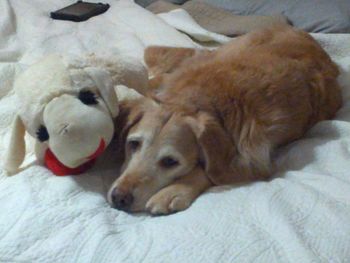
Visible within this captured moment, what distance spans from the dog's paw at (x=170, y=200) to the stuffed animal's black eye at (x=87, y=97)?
0.26 meters

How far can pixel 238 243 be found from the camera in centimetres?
92

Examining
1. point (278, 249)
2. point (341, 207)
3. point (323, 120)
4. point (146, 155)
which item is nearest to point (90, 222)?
point (146, 155)

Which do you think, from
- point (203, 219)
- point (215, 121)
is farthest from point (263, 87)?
point (203, 219)

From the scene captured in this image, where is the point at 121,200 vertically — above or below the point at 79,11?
above

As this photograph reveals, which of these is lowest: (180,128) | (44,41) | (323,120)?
(44,41)

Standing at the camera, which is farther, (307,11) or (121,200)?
(307,11)

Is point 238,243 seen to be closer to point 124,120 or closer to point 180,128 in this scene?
point 180,128

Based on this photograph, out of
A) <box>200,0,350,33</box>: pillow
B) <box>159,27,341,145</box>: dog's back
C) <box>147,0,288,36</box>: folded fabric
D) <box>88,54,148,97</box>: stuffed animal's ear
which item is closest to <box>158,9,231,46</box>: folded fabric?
<box>147,0,288,36</box>: folded fabric

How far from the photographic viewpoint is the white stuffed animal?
1.06 m

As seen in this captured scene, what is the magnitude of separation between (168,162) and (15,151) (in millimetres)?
360

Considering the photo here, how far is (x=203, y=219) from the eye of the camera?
101 centimetres

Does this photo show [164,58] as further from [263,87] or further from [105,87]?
[105,87]

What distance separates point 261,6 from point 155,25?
1.82 ft

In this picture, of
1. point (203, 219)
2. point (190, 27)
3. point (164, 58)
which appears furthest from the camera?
point (190, 27)
